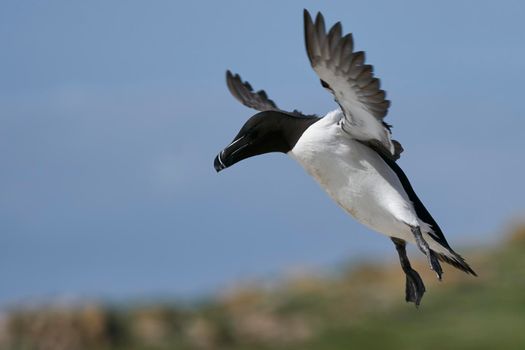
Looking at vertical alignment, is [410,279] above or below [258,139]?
below

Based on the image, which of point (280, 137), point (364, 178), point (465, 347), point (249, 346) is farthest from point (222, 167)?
point (249, 346)

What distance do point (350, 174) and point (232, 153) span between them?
2.69 feet

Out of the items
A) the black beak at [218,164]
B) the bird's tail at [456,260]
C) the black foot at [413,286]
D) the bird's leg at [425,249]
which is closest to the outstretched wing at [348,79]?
the bird's leg at [425,249]

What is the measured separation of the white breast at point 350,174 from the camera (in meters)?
7.52

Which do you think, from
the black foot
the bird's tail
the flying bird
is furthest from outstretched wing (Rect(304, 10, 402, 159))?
the black foot

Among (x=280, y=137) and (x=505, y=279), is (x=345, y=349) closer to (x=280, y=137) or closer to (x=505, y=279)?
(x=505, y=279)

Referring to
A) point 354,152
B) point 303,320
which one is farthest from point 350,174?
point 303,320

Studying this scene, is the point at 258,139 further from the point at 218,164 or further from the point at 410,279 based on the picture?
the point at 410,279

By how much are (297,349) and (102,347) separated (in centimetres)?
317

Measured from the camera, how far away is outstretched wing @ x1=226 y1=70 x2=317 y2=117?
9.35 metres

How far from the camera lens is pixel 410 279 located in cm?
862

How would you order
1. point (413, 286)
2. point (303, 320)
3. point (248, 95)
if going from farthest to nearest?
point (303, 320), point (248, 95), point (413, 286)

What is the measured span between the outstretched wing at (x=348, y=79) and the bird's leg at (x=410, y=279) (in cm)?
105

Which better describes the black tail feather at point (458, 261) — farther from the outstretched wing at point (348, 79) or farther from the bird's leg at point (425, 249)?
the outstretched wing at point (348, 79)
